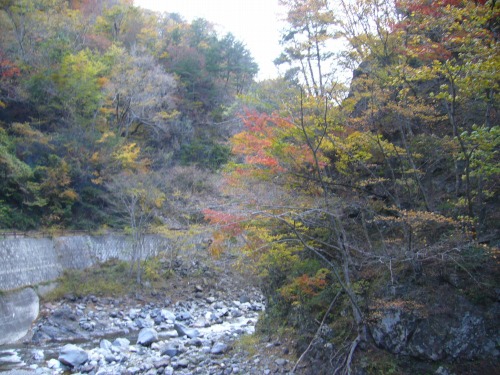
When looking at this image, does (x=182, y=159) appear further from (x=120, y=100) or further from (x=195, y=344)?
(x=195, y=344)

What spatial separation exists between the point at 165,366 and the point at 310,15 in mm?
9817

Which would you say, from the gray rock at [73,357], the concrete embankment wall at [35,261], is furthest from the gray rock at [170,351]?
the concrete embankment wall at [35,261]

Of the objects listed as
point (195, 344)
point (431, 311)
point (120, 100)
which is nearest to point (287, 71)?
point (195, 344)

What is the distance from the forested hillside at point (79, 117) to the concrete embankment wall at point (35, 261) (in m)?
1.46

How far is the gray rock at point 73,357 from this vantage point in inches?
408

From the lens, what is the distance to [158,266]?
20.7 m

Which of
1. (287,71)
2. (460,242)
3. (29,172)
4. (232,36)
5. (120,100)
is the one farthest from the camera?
(232,36)

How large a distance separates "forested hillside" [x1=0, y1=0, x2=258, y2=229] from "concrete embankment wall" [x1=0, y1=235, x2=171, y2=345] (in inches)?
57.7

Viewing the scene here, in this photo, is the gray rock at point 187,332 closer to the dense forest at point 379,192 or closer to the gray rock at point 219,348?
the gray rock at point 219,348

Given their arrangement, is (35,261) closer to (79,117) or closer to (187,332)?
(187,332)

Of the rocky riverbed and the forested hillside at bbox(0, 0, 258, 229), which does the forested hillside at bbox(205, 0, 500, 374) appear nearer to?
the rocky riverbed

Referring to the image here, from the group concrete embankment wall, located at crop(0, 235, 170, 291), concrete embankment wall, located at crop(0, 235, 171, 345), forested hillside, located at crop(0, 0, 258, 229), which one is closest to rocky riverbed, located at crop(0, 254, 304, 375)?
concrete embankment wall, located at crop(0, 235, 171, 345)

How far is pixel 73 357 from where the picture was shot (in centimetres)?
1053

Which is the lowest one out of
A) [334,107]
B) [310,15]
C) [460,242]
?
[460,242]
